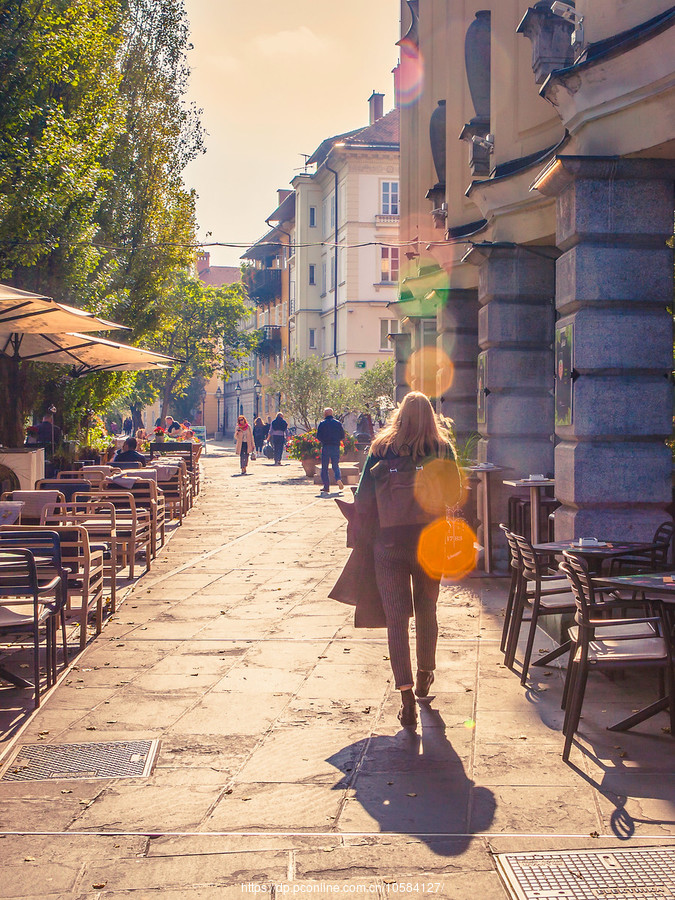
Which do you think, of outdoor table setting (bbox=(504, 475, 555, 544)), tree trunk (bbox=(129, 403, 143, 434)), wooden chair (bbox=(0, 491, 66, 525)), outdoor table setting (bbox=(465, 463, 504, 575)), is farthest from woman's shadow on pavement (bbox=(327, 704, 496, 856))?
tree trunk (bbox=(129, 403, 143, 434))

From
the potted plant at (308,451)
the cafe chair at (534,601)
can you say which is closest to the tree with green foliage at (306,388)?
the potted plant at (308,451)

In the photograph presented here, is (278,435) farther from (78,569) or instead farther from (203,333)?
(78,569)

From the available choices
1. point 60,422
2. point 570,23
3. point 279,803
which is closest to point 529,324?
point 570,23

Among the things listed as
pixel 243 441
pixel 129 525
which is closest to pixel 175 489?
pixel 129 525

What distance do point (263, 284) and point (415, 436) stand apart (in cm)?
6589

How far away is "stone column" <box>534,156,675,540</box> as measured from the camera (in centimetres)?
802

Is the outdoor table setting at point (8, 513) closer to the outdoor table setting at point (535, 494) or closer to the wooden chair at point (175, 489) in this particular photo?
the outdoor table setting at point (535, 494)

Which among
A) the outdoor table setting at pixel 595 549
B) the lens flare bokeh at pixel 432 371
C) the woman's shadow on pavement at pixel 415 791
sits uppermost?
the lens flare bokeh at pixel 432 371

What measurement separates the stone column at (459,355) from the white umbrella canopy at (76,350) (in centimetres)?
443

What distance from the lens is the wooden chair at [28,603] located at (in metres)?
5.81

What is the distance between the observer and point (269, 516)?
58.4 feet

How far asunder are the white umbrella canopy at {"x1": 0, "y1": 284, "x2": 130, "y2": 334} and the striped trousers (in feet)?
16.9

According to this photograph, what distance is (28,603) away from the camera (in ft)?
20.5

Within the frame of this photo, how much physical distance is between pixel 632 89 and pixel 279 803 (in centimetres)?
572
